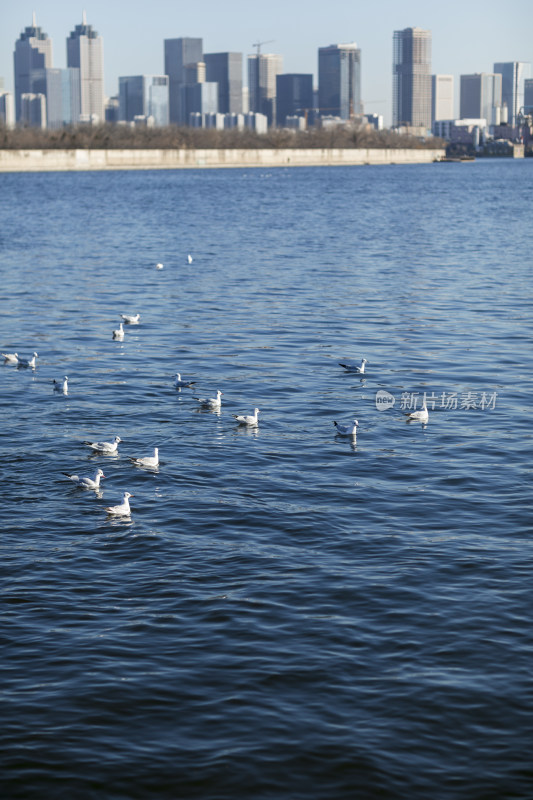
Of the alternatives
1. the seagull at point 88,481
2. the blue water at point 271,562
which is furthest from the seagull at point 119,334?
the seagull at point 88,481

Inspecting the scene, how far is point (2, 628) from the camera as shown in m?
11.6

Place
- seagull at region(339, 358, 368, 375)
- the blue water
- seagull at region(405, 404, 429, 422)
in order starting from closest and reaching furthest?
the blue water → seagull at region(405, 404, 429, 422) → seagull at region(339, 358, 368, 375)

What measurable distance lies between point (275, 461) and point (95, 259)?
34.2m

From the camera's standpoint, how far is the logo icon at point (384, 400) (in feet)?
69.5

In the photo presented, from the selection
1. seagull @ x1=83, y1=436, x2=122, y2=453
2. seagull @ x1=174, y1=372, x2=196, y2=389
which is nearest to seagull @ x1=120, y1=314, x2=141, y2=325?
seagull @ x1=174, y1=372, x2=196, y2=389

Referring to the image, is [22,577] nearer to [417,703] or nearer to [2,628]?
[2,628]

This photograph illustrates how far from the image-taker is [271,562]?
13.3m

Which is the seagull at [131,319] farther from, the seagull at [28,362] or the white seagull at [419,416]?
the white seagull at [419,416]

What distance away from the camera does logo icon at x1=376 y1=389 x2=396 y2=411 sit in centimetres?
2117

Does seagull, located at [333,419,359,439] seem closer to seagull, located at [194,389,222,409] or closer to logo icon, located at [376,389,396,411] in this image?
→ logo icon, located at [376,389,396,411]

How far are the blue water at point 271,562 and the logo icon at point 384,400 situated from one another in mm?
193

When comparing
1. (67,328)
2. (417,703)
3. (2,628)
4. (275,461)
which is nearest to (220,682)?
(417,703)

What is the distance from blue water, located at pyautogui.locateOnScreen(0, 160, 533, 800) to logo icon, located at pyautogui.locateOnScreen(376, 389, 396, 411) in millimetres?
193

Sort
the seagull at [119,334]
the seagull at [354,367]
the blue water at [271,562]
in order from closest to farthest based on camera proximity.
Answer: the blue water at [271,562]
the seagull at [354,367]
the seagull at [119,334]
